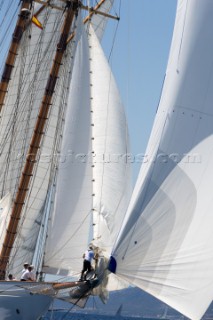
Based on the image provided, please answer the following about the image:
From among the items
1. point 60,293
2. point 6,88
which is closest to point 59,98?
point 6,88

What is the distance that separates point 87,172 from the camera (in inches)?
1537

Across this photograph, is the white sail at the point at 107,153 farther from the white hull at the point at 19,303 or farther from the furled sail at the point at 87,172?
the white hull at the point at 19,303

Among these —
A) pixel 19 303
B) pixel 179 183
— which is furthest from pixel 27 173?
pixel 179 183

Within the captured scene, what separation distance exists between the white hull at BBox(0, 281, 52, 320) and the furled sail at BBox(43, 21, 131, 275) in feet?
8.89

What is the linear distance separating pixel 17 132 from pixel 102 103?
7723mm

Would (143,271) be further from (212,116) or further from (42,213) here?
(42,213)

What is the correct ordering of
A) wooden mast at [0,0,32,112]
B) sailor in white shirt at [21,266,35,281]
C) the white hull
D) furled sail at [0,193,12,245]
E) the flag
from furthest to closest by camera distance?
the flag < wooden mast at [0,0,32,112] < furled sail at [0,193,12,245] < sailor in white shirt at [21,266,35,281] < the white hull

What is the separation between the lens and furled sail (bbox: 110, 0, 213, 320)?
93.6 feet

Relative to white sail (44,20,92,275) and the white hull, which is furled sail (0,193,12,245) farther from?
the white hull

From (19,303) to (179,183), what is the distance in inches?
367

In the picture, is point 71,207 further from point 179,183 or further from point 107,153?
point 179,183

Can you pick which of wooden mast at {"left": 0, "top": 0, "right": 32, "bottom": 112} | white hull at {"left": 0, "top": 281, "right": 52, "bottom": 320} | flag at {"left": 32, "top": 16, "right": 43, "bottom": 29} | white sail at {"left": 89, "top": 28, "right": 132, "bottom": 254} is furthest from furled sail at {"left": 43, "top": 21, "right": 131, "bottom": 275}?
flag at {"left": 32, "top": 16, "right": 43, "bottom": 29}

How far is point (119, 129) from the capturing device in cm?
4166

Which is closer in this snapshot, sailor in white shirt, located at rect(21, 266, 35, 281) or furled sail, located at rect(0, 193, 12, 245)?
sailor in white shirt, located at rect(21, 266, 35, 281)
